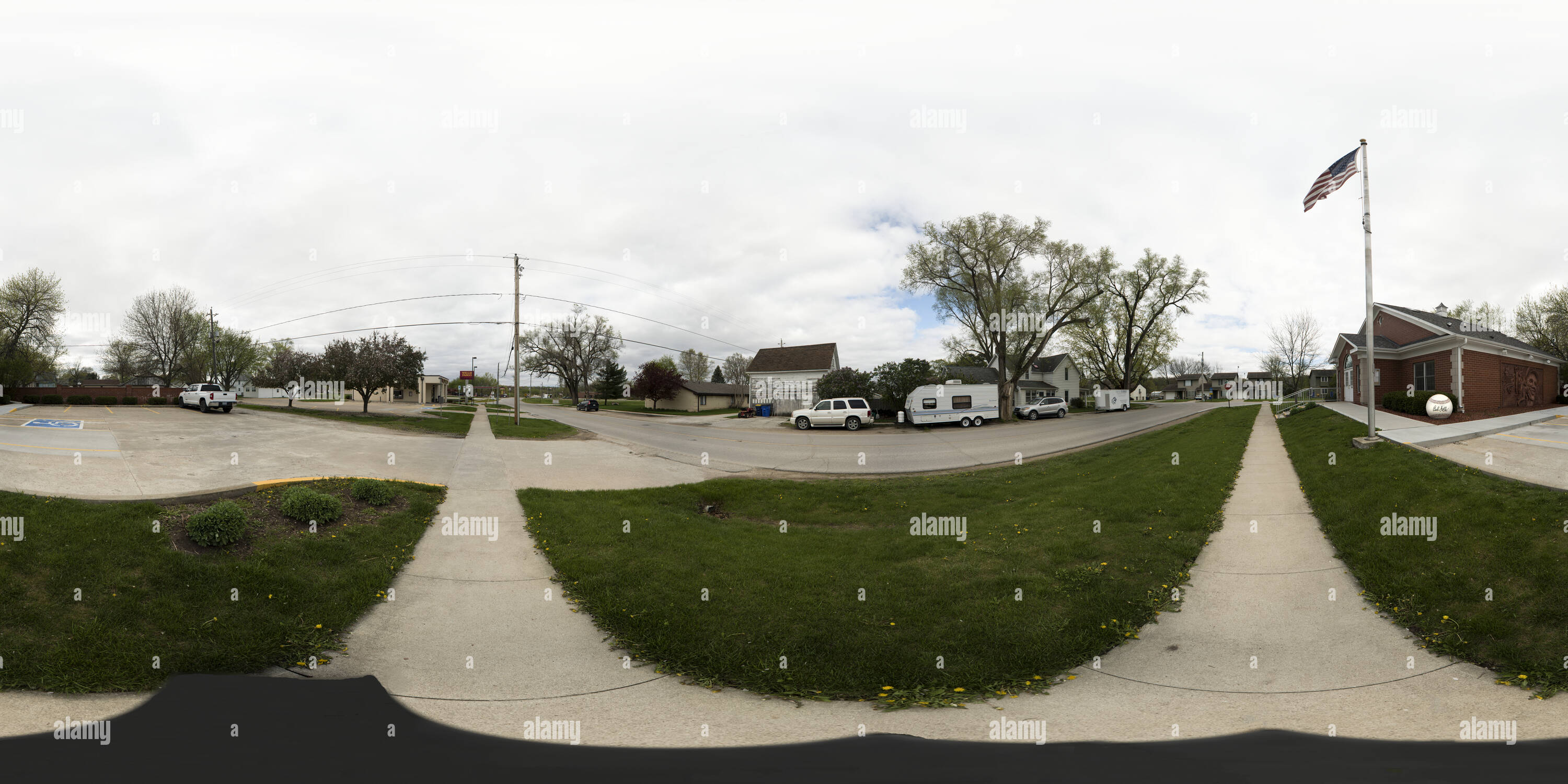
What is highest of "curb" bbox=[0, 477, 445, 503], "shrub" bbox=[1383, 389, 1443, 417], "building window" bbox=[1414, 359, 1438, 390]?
"building window" bbox=[1414, 359, 1438, 390]

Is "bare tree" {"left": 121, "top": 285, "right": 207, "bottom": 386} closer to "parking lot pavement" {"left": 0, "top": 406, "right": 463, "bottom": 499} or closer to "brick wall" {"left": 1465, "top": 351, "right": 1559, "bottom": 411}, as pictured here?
"parking lot pavement" {"left": 0, "top": 406, "right": 463, "bottom": 499}

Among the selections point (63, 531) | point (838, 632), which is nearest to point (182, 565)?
point (63, 531)

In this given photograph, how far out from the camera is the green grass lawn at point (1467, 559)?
196 inches

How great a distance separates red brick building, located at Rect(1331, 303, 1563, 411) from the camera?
68.5ft

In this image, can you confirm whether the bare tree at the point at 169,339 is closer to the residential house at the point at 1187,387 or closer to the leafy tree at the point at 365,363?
→ the leafy tree at the point at 365,363

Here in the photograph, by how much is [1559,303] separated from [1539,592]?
54.6 metres

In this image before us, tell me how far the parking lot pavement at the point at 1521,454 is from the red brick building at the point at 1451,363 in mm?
7545

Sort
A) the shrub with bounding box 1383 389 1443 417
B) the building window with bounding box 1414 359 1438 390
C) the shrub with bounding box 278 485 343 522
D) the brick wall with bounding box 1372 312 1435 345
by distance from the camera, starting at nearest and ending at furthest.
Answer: the shrub with bounding box 278 485 343 522 < the shrub with bounding box 1383 389 1443 417 < the building window with bounding box 1414 359 1438 390 < the brick wall with bounding box 1372 312 1435 345

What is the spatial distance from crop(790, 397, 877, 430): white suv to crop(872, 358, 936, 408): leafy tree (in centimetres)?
479

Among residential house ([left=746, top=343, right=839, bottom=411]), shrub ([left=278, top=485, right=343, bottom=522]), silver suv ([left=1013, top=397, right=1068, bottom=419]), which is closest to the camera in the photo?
shrub ([left=278, top=485, right=343, bottom=522])

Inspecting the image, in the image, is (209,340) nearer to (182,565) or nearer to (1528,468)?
(182,565)

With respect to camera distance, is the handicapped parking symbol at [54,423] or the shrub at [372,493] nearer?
the shrub at [372,493]

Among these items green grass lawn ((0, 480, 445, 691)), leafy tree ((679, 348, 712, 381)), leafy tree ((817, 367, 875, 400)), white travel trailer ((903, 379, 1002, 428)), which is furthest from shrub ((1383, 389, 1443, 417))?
leafy tree ((679, 348, 712, 381))

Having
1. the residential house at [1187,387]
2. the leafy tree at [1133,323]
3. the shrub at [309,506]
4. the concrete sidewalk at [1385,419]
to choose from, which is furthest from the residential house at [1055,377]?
the shrub at [309,506]
